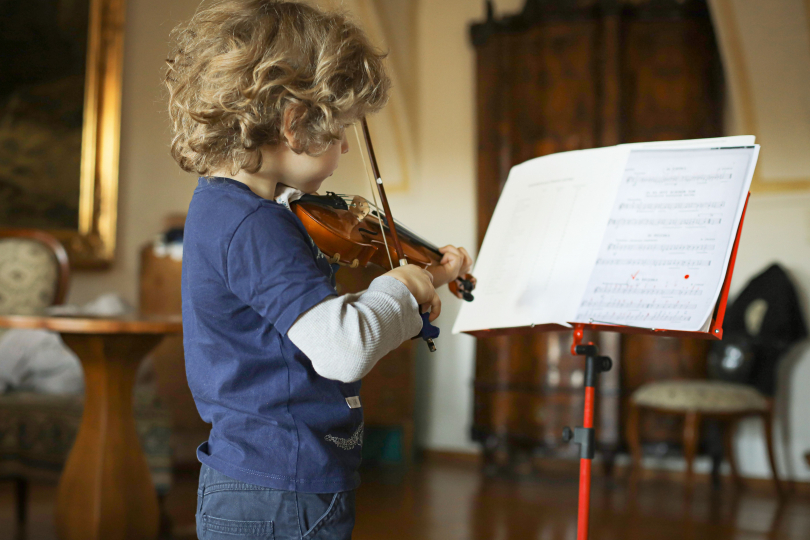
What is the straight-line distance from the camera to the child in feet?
2.79

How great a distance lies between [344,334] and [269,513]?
0.27 m

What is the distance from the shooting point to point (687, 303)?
1.08m

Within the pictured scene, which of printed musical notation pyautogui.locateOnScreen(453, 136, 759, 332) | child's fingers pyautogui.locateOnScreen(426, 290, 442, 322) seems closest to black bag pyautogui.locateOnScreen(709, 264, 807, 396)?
printed musical notation pyautogui.locateOnScreen(453, 136, 759, 332)

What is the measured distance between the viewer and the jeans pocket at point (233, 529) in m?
0.88

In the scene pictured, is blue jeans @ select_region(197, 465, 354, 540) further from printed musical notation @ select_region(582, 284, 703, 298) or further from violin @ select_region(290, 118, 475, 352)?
printed musical notation @ select_region(582, 284, 703, 298)

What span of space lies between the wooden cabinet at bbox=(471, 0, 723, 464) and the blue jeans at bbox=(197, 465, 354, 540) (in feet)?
9.52

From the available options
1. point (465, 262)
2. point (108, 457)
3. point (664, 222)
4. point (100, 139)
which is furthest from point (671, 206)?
point (100, 139)

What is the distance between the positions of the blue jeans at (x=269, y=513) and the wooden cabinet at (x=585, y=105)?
290cm

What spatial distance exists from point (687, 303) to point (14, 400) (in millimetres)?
2278

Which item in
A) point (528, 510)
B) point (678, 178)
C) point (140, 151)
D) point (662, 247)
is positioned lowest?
point (528, 510)

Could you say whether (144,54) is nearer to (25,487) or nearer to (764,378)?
(25,487)

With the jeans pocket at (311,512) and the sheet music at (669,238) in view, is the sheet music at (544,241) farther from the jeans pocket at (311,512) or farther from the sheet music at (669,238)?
the jeans pocket at (311,512)

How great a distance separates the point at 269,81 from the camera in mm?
855

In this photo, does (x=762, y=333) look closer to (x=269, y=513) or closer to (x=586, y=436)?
(x=586, y=436)
